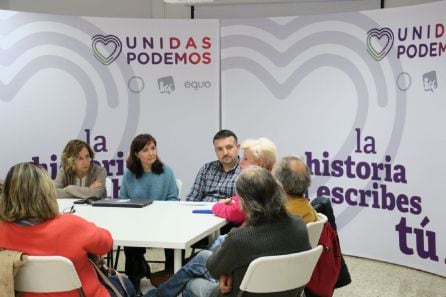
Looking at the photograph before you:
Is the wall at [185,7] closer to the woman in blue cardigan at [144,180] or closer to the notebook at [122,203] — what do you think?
the woman in blue cardigan at [144,180]

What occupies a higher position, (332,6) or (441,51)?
(332,6)

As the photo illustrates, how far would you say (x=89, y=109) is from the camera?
20.0ft

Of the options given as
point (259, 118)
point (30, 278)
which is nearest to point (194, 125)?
point (259, 118)

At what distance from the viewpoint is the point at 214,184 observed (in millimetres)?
4660

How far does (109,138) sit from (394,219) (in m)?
2.90

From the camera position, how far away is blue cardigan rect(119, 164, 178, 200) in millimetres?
4703

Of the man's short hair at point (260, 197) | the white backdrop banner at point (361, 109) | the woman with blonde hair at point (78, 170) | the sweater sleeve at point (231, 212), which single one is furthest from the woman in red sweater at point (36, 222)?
the white backdrop banner at point (361, 109)

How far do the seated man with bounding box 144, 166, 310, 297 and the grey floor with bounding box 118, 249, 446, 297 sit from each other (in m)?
2.01

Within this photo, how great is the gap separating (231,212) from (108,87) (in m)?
2.93

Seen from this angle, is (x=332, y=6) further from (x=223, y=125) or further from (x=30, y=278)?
(x=30, y=278)

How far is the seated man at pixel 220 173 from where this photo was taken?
456cm

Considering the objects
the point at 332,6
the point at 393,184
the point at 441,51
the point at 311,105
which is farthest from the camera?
the point at 332,6

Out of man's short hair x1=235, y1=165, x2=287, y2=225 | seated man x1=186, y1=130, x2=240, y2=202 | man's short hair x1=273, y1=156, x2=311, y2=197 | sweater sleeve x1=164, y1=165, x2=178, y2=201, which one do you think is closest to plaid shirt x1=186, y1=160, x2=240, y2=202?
seated man x1=186, y1=130, x2=240, y2=202

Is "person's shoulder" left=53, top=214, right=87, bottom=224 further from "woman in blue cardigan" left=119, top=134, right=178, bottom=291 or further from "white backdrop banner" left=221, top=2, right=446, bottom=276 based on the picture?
"white backdrop banner" left=221, top=2, right=446, bottom=276
